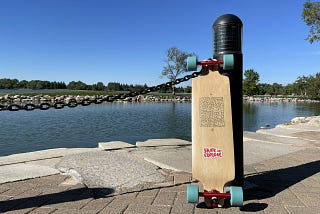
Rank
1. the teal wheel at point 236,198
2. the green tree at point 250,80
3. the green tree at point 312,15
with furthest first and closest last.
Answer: the green tree at point 250,80, the green tree at point 312,15, the teal wheel at point 236,198

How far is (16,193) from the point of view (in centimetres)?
359

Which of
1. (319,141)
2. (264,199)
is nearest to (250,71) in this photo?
(319,141)

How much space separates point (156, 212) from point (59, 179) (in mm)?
1859

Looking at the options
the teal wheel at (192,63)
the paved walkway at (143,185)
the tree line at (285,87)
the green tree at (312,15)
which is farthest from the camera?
the tree line at (285,87)

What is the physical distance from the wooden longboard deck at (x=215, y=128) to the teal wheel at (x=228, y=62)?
0.11 meters

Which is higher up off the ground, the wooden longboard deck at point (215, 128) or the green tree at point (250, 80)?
the green tree at point (250, 80)

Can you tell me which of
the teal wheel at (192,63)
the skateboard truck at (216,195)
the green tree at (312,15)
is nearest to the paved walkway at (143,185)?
the skateboard truck at (216,195)

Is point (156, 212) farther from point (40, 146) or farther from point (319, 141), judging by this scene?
point (40, 146)

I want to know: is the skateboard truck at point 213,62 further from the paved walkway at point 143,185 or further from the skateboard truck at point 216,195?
the paved walkway at point 143,185

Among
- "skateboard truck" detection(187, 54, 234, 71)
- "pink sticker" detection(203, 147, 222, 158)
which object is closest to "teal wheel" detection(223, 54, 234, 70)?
"skateboard truck" detection(187, 54, 234, 71)

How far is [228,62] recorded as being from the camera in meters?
3.20

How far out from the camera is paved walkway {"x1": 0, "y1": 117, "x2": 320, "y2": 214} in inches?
125

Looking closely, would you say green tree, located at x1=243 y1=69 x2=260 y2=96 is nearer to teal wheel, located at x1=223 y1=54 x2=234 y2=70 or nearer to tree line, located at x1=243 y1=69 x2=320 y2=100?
tree line, located at x1=243 y1=69 x2=320 y2=100

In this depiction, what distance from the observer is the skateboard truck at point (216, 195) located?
9.98 feet
